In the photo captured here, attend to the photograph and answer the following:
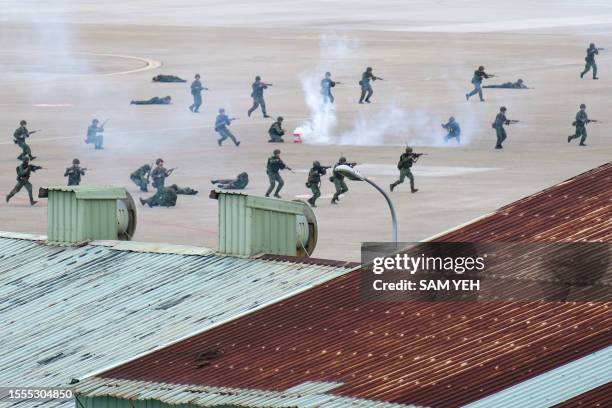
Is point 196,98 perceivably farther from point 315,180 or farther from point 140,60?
point 315,180

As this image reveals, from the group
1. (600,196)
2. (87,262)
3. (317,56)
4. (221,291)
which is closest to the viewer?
(600,196)

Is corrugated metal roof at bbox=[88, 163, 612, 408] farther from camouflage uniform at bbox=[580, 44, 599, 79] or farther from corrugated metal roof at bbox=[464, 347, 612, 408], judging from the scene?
camouflage uniform at bbox=[580, 44, 599, 79]

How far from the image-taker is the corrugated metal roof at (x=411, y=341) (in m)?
32.2

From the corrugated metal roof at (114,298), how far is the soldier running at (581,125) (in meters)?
47.8

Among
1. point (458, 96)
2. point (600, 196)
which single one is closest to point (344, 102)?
point (458, 96)

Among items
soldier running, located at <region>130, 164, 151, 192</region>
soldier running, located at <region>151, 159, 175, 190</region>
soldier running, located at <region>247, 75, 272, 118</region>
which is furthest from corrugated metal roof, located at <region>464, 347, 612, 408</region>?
soldier running, located at <region>247, 75, 272, 118</region>

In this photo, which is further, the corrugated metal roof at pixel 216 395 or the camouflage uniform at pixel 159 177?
the camouflage uniform at pixel 159 177

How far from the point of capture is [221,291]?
1718 inches

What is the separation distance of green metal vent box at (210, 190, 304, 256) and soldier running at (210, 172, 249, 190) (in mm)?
33382

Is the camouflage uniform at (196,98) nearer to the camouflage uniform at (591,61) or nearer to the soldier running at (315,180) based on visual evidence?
the camouflage uniform at (591,61)

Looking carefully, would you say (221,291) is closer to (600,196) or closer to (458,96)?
(600,196)

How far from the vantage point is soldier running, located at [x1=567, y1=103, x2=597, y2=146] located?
305ft

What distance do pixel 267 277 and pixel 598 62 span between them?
312 ft

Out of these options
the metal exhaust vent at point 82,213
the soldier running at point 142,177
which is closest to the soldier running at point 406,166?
the soldier running at point 142,177
